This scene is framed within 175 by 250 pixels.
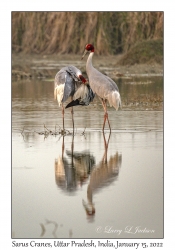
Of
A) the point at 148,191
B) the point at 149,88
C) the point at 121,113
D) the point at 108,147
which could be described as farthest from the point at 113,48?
the point at 148,191

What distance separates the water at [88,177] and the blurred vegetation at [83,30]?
17.4m

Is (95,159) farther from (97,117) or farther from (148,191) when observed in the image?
(97,117)

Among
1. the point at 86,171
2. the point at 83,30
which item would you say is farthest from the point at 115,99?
the point at 83,30

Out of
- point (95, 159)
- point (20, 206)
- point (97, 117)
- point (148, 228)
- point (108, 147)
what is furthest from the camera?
point (97, 117)

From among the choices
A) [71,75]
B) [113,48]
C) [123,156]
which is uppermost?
[113,48]

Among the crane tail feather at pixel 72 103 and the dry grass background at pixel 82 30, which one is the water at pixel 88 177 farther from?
the dry grass background at pixel 82 30

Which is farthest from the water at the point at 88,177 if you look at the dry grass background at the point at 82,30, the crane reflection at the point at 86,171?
the dry grass background at the point at 82,30

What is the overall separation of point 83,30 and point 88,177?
23905mm

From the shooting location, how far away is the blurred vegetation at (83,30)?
99.0 ft

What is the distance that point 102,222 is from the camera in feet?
20.6

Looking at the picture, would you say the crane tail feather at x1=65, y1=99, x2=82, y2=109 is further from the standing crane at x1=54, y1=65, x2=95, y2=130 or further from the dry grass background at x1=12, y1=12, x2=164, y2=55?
the dry grass background at x1=12, y1=12, x2=164, y2=55

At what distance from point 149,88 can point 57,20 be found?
45.1ft
